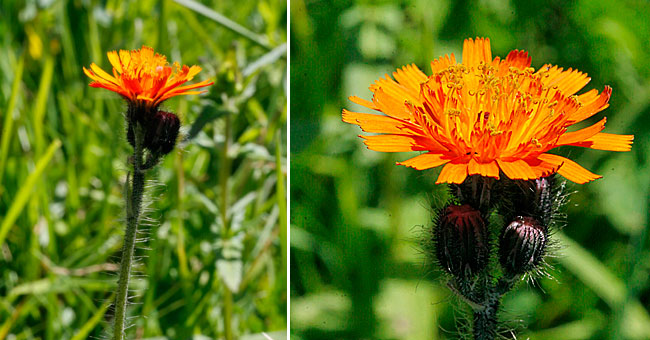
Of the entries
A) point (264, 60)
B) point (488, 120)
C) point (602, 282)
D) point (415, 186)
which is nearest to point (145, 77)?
point (488, 120)

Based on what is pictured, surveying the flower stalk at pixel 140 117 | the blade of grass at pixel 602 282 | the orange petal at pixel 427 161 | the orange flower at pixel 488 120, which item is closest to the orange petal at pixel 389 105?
the orange flower at pixel 488 120

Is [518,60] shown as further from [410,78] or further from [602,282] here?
[602,282]

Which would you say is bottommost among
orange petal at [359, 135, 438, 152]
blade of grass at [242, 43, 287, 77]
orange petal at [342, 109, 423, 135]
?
orange petal at [359, 135, 438, 152]

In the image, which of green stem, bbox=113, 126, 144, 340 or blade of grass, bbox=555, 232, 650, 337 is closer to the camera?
green stem, bbox=113, 126, 144, 340

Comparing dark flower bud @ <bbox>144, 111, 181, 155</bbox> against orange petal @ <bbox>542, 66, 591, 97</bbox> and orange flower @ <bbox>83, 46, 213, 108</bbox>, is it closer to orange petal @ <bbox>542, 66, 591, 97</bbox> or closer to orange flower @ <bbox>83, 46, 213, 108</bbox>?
orange flower @ <bbox>83, 46, 213, 108</bbox>

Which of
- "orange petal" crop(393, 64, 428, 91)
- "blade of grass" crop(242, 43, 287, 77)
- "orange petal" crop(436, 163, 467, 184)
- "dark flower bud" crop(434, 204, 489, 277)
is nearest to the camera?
"orange petal" crop(436, 163, 467, 184)

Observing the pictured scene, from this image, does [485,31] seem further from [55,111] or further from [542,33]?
[55,111]

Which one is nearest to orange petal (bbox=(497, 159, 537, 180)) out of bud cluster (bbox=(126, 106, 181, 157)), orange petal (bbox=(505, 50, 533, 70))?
orange petal (bbox=(505, 50, 533, 70))

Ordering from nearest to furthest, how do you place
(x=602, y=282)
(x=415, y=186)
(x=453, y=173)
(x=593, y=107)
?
1. (x=453, y=173)
2. (x=593, y=107)
3. (x=602, y=282)
4. (x=415, y=186)
